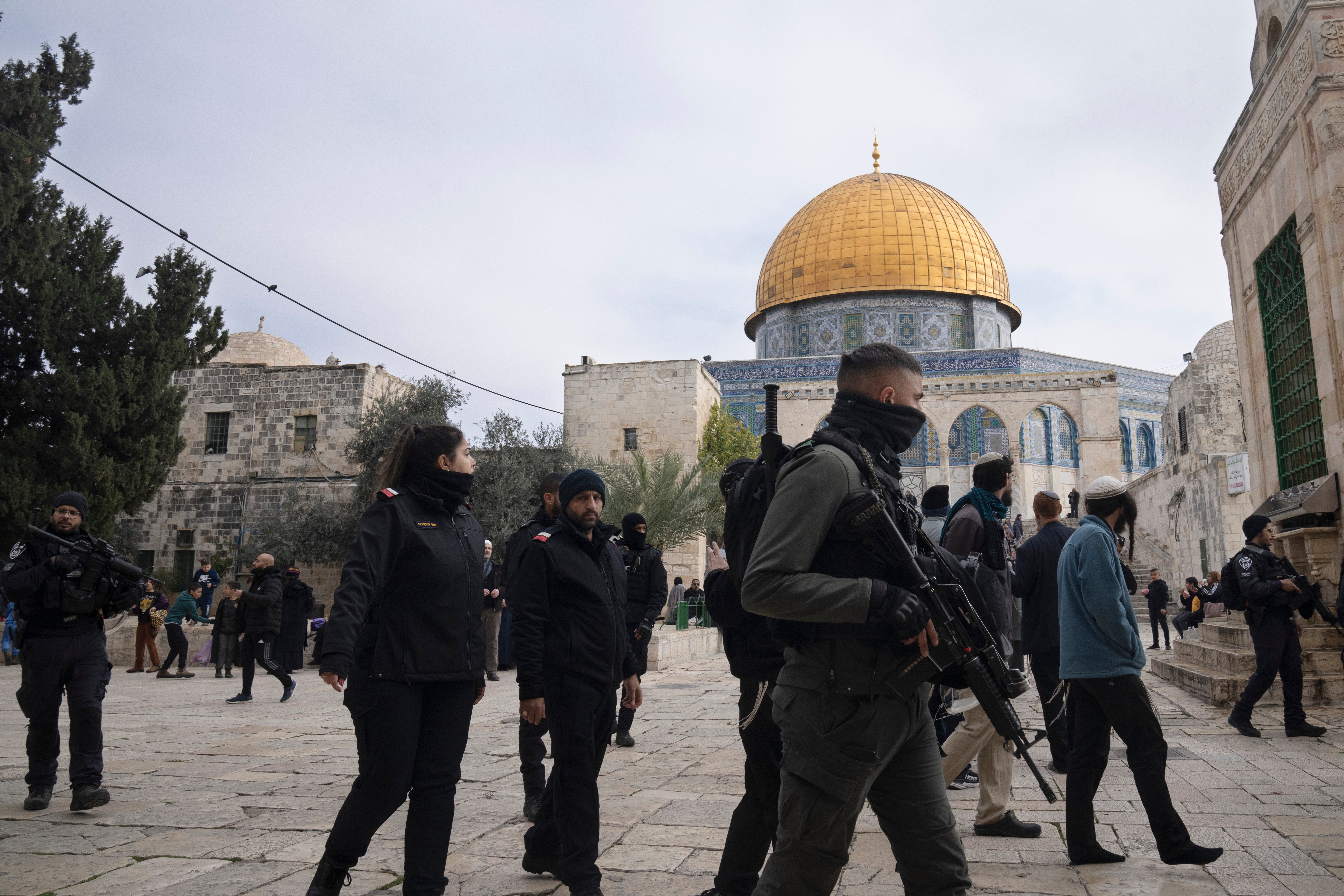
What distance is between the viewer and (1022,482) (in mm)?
32188

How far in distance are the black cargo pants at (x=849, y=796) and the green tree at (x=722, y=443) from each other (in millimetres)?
20957

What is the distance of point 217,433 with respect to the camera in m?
23.2

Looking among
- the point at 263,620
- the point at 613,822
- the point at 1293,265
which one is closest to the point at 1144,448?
the point at 1293,265

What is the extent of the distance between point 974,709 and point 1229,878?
0.97 meters

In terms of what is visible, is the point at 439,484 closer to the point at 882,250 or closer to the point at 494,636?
the point at 494,636

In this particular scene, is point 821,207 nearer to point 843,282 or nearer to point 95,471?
point 843,282

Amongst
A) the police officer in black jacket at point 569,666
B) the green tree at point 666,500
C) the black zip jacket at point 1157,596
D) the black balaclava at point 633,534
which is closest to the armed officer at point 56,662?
the police officer in black jacket at point 569,666

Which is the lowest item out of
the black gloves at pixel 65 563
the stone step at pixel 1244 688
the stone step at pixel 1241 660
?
the stone step at pixel 1244 688

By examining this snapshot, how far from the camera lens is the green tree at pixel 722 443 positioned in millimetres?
23594

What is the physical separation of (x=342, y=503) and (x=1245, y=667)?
18582 mm

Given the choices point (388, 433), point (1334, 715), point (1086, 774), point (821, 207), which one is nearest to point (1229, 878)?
point (1086, 774)

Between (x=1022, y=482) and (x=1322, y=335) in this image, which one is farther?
(x=1022, y=482)

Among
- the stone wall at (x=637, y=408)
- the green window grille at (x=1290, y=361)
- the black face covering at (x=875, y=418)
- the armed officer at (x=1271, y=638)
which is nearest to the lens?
the black face covering at (x=875, y=418)

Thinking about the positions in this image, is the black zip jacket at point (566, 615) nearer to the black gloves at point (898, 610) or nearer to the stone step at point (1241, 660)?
the black gloves at point (898, 610)
